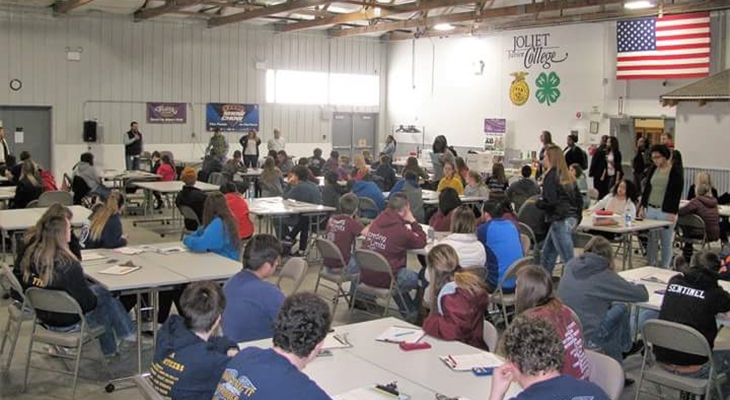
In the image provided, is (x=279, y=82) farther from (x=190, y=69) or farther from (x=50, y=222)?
(x=50, y=222)

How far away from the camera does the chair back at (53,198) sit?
9.41 meters

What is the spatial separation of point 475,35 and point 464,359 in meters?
16.2

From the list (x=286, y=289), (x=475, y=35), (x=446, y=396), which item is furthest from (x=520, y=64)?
(x=446, y=396)

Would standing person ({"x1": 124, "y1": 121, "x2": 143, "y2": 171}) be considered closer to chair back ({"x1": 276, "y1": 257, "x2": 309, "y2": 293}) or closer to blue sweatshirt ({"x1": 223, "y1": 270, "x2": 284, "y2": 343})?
chair back ({"x1": 276, "y1": 257, "x2": 309, "y2": 293})

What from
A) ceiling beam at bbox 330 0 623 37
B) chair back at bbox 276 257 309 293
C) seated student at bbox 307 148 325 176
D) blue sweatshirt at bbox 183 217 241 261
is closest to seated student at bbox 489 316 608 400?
chair back at bbox 276 257 309 293

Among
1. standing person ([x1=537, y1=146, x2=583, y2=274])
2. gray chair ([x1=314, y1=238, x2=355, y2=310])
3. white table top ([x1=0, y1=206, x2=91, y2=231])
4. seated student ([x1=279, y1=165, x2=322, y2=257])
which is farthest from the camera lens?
seated student ([x1=279, y1=165, x2=322, y2=257])

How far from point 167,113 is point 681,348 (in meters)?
15.9

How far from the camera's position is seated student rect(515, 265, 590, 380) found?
351 cm

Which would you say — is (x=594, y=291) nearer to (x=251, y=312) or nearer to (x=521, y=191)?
(x=251, y=312)

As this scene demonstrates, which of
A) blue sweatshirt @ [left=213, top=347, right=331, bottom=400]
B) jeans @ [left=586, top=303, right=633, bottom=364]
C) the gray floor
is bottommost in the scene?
the gray floor

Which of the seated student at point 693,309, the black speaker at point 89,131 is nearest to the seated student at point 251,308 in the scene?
the seated student at point 693,309

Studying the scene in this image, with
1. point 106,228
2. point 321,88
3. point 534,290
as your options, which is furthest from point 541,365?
point 321,88

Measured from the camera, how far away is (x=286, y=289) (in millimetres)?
7938

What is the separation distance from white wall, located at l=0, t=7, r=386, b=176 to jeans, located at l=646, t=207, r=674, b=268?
41.5 feet
